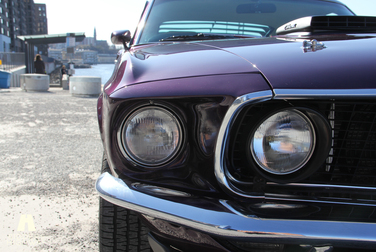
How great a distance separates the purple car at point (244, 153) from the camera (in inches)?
39.0

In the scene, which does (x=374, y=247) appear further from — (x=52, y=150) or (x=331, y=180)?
(x=52, y=150)

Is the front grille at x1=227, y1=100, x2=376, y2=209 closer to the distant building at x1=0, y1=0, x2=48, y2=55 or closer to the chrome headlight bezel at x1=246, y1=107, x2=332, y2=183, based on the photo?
the chrome headlight bezel at x1=246, y1=107, x2=332, y2=183

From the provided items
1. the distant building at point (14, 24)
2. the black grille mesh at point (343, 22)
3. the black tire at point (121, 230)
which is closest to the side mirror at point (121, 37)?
the black grille mesh at point (343, 22)

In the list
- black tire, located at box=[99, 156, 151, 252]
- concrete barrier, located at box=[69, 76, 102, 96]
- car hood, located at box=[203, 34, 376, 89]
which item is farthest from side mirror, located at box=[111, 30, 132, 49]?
concrete barrier, located at box=[69, 76, 102, 96]

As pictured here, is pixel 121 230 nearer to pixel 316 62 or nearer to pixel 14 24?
pixel 316 62

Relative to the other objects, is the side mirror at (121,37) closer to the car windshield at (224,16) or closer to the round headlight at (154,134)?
the car windshield at (224,16)

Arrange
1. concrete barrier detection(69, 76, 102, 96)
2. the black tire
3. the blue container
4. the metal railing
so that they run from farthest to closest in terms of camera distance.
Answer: the metal railing, the blue container, concrete barrier detection(69, 76, 102, 96), the black tire

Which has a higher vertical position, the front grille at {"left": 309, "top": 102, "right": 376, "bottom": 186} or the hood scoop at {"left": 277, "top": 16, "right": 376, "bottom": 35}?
the hood scoop at {"left": 277, "top": 16, "right": 376, "bottom": 35}

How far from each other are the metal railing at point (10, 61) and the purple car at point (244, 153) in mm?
20328

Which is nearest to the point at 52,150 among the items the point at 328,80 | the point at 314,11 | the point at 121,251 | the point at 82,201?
the point at 82,201

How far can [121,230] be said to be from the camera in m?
1.25

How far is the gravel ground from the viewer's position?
1922mm

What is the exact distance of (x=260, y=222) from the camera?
0.96m

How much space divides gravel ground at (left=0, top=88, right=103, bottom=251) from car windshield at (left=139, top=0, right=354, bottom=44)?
1.33m
